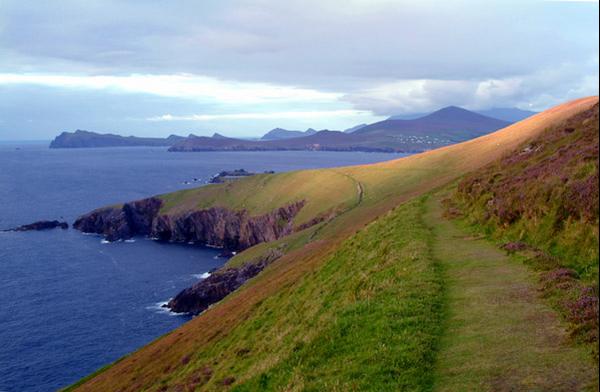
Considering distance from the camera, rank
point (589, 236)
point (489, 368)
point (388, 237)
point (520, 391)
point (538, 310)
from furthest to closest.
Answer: point (388, 237)
point (589, 236)
point (538, 310)
point (489, 368)
point (520, 391)

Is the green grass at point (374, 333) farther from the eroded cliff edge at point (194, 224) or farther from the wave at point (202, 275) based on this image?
the eroded cliff edge at point (194, 224)

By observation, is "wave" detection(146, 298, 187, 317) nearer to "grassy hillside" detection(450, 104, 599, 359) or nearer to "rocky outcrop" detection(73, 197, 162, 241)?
"grassy hillside" detection(450, 104, 599, 359)

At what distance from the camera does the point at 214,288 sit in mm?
84625

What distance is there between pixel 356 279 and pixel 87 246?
412 ft

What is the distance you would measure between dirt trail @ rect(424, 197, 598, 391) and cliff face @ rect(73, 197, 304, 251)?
102 m

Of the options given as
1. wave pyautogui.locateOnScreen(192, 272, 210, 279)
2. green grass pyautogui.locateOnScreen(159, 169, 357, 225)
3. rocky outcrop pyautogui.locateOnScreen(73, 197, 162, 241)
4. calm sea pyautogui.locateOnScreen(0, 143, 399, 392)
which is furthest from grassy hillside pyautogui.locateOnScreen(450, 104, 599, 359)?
rocky outcrop pyautogui.locateOnScreen(73, 197, 162, 241)

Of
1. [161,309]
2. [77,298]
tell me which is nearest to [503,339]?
[161,309]

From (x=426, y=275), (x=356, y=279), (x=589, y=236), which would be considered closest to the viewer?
(x=589, y=236)

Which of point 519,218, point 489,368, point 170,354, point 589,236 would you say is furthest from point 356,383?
point 170,354

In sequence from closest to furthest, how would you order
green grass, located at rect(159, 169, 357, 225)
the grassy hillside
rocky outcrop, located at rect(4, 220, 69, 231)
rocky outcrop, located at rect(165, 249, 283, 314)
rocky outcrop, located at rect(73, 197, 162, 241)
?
the grassy hillside → rocky outcrop, located at rect(165, 249, 283, 314) → green grass, located at rect(159, 169, 357, 225) → rocky outcrop, located at rect(4, 220, 69, 231) → rocky outcrop, located at rect(73, 197, 162, 241)

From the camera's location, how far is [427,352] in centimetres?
1473

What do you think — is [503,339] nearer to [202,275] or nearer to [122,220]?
[202,275]

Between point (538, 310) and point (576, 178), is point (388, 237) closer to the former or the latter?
point (576, 178)

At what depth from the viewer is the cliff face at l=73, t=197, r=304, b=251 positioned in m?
130
